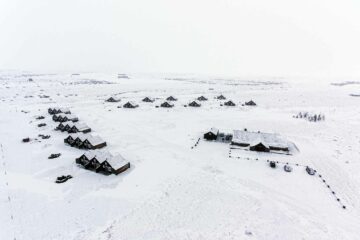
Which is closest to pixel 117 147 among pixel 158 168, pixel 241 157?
pixel 158 168

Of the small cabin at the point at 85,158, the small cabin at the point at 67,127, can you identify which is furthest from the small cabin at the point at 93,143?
the small cabin at the point at 67,127

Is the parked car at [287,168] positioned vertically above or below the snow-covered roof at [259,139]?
below

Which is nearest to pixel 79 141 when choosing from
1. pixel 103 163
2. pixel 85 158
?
pixel 85 158

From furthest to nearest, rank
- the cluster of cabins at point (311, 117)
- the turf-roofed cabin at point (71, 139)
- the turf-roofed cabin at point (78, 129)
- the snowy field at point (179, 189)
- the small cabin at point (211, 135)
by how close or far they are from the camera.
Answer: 1. the cluster of cabins at point (311, 117)
2. the turf-roofed cabin at point (78, 129)
3. the small cabin at point (211, 135)
4. the turf-roofed cabin at point (71, 139)
5. the snowy field at point (179, 189)

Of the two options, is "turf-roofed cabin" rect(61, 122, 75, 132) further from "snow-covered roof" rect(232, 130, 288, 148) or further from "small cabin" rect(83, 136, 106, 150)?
"snow-covered roof" rect(232, 130, 288, 148)

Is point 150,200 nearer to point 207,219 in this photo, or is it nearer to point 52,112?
point 207,219

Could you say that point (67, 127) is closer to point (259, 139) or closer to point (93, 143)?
point (93, 143)

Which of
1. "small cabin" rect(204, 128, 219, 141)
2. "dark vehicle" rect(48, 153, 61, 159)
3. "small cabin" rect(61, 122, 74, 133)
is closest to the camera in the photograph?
"dark vehicle" rect(48, 153, 61, 159)

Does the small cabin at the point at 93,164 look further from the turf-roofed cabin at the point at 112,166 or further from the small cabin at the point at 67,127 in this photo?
the small cabin at the point at 67,127

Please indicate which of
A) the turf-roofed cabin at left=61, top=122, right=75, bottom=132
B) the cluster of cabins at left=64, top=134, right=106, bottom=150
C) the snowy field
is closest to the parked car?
the snowy field
